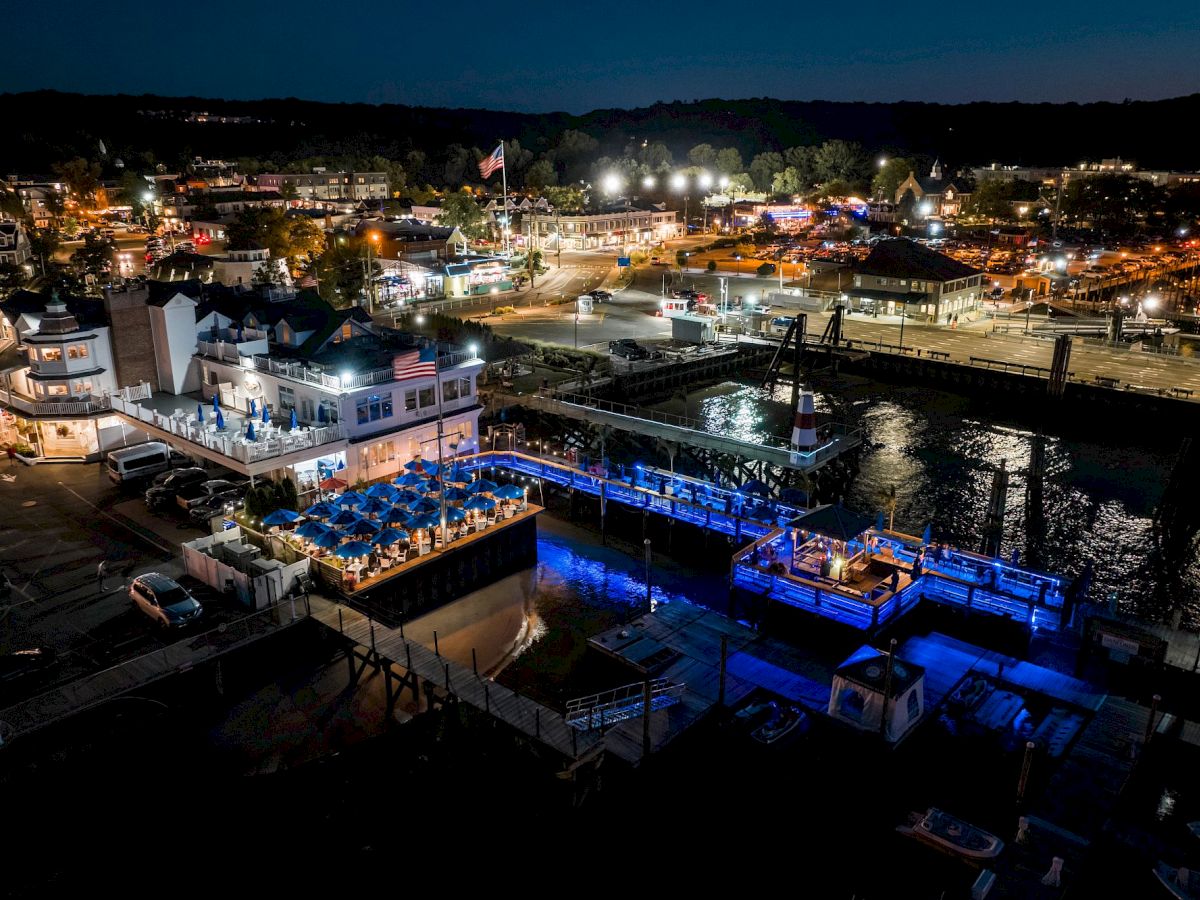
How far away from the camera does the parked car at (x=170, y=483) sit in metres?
33.3

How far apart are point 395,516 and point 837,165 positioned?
183 metres

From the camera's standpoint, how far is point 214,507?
32000 mm

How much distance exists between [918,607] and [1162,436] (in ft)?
111

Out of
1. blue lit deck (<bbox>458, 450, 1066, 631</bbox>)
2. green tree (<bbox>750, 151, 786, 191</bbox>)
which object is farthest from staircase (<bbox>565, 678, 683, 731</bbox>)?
green tree (<bbox>750, 151, 786, 191</bbox>)

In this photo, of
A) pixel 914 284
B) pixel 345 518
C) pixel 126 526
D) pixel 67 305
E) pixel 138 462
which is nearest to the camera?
pixel 345 518

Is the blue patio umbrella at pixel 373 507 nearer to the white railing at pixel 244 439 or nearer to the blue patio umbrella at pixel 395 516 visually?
the blue patio umbrella at pixel 395 516

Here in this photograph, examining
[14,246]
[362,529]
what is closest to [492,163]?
[14,246]

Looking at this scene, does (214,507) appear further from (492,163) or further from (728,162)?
(728,162)

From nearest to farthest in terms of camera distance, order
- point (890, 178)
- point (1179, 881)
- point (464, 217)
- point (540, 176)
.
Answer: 1. point (1179, 881)
2. point (464, 217)
3. point (890, 178)
4. point (540, 176)

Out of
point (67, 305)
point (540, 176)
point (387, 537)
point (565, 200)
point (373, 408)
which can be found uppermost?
point (540, 176)

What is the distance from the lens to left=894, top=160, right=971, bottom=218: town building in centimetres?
15550

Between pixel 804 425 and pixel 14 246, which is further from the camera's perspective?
pixel 14 246

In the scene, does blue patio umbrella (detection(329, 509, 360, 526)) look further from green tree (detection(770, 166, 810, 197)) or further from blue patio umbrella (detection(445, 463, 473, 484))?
green tree (detection(770, 166, 810, 197))

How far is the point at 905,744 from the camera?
20.6m
